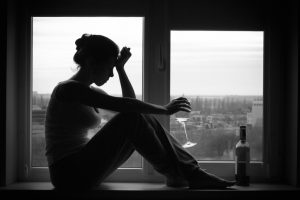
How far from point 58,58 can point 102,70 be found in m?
0.35

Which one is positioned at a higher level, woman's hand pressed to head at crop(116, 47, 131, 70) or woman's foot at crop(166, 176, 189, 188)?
woman's hand pressed to head at crop(116, 47, 131, 70)

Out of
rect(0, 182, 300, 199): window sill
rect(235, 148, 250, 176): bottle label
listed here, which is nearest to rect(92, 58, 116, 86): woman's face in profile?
rect(0, 182, 300, 199): window sill

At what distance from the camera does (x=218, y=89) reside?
1793 millimetres

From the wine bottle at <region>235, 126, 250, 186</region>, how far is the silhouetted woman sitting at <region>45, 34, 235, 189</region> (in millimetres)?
144

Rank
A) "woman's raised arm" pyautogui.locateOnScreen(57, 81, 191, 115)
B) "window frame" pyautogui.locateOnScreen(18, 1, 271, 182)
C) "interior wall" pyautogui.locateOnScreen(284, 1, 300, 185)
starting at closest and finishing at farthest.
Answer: "woman's raised arm" pyautogui.locateOnScreen(57, 81, 191, 115)
"interior wall" pyautogui.locateOnScreen(284, 1, 300, 185)
"window frame" pyautogui.locateOnScreen(18, 1, 271, 182)

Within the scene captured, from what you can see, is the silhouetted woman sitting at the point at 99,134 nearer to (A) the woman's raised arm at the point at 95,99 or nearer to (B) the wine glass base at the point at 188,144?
(A) the woman's raised arm at the point at 95,99

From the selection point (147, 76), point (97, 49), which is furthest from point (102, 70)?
A: point (147, 76)

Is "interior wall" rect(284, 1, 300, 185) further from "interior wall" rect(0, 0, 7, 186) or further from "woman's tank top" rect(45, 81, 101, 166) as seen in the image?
"interior wall" rect(0, 0, 7, 186)

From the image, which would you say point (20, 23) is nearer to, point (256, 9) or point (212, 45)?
point (212, 45)

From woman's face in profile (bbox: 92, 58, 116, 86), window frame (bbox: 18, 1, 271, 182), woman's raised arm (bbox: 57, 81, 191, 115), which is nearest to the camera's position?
woman's raised arm (bbox: 57, 81, 191, 115)

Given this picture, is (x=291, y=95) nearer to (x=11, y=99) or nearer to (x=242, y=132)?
(x=242, y=132)

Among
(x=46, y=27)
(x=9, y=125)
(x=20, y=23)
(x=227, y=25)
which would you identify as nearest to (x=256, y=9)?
(x=227, y=25)

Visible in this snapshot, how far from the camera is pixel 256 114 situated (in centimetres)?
180

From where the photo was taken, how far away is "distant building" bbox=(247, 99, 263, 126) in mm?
1799
